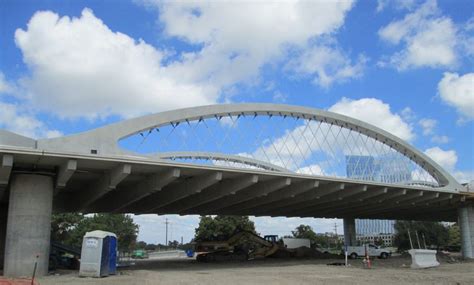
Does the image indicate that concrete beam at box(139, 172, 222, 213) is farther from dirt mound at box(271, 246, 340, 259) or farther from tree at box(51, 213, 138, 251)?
tree at box(51, 213, 138, 251)

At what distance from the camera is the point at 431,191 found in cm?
4044

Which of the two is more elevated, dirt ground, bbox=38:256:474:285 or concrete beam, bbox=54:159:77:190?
concrete beam, bbox=54:159:77:190

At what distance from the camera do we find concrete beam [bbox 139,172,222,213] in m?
27.1

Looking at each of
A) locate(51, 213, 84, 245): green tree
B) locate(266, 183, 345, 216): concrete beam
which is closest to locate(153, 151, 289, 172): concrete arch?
locate(266, 183, 345, 216): concrete beam

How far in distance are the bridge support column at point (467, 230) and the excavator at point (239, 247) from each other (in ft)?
55.9

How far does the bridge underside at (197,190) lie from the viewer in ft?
75.8

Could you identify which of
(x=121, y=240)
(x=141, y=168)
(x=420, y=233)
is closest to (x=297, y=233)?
(x=420, y=233)

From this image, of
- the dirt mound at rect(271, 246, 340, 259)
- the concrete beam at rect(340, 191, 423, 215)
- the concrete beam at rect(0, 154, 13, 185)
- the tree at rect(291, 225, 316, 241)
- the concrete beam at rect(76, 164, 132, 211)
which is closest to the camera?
the concrete beam at rect(0, 154, 13, 185)

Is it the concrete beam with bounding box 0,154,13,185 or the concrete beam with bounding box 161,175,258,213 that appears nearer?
the concrete beam with bounding box 0,154,13,185

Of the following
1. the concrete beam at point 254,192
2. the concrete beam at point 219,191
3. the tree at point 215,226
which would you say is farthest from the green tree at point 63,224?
the concrete beam at point 254,192

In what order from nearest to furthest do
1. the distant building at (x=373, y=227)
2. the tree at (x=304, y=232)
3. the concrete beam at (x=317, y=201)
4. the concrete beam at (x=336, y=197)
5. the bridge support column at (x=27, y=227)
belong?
1. the bridge support column at (x=27, y=227)
2. the concrete beam at (x=317, y=201)
3. the concrete beam at (x=336, y=197)
4. the tree at (x=304, y=232)
5. the distant building at (x=373, y=227)

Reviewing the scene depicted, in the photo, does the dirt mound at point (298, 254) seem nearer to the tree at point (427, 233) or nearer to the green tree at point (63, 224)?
the green tree at point (63, 224)

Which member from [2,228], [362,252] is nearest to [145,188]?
[2,228]

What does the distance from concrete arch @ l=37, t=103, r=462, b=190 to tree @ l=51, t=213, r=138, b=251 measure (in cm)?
4205
